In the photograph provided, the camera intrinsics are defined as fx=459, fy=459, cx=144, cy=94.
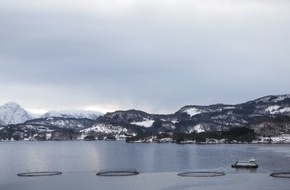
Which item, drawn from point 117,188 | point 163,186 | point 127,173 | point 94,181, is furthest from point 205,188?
point 127,173

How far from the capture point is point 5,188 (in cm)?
10169

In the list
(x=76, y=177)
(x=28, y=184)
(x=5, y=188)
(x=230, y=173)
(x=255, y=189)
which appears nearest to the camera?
(x=255, y=189)

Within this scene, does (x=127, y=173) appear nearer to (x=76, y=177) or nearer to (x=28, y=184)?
(x=76, y=177)

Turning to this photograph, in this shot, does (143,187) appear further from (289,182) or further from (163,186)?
(289,182)

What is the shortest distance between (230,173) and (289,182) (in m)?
28.3

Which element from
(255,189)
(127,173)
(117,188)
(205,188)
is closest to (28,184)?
(117,188)

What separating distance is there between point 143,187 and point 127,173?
110 ft

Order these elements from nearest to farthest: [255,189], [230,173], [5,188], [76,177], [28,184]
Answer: [255,189] < [5,188] < [28,184] < [76,177] < [230,173]

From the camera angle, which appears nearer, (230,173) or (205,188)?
(205,188)

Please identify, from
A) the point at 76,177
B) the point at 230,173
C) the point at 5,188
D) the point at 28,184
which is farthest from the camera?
the point at 230,173

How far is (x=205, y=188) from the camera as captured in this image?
9794 cm

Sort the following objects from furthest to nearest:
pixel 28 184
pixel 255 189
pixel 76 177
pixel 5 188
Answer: pixel 76 177, pixel 28 184, pixel 5 188, pixel 255 189

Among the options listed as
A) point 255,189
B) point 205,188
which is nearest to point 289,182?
point 255,189

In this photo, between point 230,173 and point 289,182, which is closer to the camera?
point 289,182
